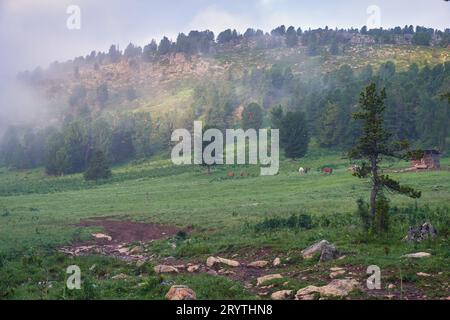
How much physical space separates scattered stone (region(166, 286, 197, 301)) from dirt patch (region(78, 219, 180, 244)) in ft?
48.5

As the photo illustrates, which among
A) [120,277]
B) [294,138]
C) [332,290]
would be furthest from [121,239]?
[294,138]

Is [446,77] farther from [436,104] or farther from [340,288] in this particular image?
[340,288]

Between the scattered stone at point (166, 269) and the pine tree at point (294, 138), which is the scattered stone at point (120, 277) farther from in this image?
the pine tree at point (294, 138)

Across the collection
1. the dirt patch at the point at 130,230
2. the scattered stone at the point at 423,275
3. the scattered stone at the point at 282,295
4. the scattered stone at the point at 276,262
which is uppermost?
the scattered stone at the point at 423,275

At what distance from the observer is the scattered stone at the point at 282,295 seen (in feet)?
41.1

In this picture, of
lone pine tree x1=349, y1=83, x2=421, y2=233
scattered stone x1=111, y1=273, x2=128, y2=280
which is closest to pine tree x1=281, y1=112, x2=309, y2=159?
lone pine tree x1=349, y1=83, x2=421, y2=233

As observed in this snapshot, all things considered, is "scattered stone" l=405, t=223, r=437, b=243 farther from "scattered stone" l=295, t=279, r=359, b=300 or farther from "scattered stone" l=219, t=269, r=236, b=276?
"scattered stone" l=219, t=269, r=236, b=276

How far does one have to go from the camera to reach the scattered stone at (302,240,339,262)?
54.4 feet

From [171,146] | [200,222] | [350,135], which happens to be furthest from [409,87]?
[200,222]

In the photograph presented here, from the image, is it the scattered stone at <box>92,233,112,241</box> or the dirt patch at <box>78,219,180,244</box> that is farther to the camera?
the scattered stone at <box>92,233,112,241</box>

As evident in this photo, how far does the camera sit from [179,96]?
19225 centimetres

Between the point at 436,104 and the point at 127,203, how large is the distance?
63731 millimetres

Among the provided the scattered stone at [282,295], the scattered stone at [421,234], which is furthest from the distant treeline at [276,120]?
the scattered stone at [282,295]

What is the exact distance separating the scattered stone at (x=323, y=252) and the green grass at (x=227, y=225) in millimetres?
463
